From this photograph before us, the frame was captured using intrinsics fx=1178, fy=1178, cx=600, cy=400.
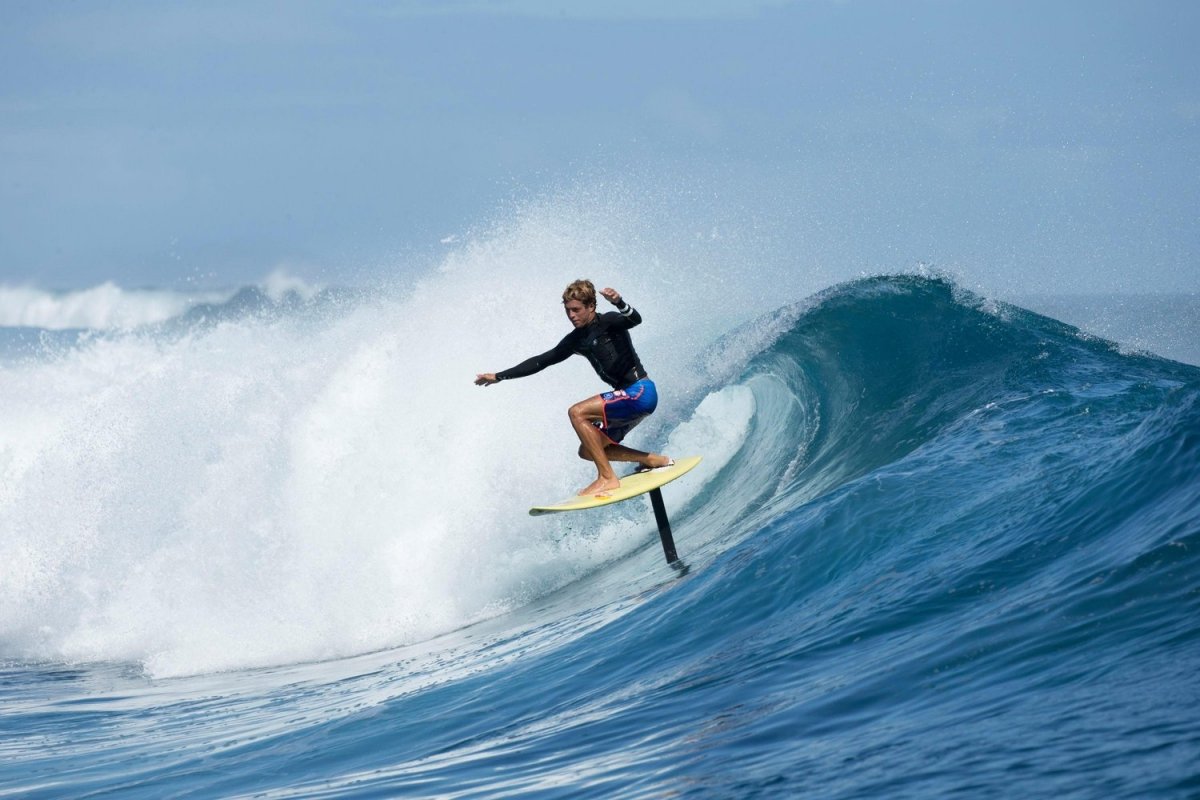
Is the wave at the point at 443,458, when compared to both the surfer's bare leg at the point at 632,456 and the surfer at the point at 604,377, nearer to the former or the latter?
the surfer's bare leg at the point at 632,456

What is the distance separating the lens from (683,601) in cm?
779

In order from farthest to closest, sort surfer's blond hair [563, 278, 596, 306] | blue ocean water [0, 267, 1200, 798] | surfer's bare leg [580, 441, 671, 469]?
surfer's bare leg [580, 441, 671, 469], surfer's blond hair [563, 278, 596, 306], blue ocean water [0, 267, 1200, 798]

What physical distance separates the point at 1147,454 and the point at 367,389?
8.73m

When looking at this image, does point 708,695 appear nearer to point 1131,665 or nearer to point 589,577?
point 1131,665

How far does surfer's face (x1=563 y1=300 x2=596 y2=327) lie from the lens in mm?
7855

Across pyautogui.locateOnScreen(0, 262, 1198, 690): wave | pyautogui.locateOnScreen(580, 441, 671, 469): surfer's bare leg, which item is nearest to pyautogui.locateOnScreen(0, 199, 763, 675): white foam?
pyautogui.locateOnScreen(0, 262, 1198, 690): wave

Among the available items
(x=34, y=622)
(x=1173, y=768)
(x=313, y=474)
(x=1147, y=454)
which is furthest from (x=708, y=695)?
(x=34, y=622)

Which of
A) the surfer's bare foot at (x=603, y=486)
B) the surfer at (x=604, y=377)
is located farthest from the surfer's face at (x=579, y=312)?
the surfer's bare foot at (x=603, y=486)

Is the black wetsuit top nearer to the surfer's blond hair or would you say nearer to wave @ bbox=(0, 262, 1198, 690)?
the surfer's blond hair

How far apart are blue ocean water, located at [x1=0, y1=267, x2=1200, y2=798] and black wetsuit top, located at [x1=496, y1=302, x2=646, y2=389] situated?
1544 millimetres

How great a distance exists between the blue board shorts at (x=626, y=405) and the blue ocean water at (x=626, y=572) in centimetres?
122

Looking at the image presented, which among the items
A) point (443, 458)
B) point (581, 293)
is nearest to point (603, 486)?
point (581, 293)

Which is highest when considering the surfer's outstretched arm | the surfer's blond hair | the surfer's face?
the surfer's blond hair

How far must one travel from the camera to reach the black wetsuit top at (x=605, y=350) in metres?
8.09
